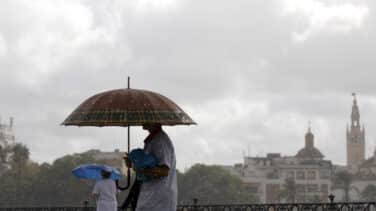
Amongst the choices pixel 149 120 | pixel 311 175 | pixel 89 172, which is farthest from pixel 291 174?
pixel 149 120

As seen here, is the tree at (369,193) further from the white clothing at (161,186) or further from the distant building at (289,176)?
the white clothing at (161,186)

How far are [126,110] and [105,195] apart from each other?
4.50m

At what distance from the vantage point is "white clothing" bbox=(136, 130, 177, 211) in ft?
39.7

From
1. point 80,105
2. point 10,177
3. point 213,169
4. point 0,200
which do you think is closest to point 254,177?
point 213,169

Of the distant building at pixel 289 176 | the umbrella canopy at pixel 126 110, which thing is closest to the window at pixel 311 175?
the distant building at pixel 289 176

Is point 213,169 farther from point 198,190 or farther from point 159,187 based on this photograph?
point 159,187

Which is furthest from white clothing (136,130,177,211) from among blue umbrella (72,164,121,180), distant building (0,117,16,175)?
distant building (0,117,16,175)

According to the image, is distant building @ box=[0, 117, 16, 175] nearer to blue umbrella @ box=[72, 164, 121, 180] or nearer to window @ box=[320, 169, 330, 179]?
window @ box=[320, 169, 330, 179]

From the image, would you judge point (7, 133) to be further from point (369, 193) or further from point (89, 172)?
point (89, 172)

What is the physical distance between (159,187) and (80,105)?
1.65 metres

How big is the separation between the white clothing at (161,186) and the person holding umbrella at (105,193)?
512 cm

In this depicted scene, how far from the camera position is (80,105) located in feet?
43.7

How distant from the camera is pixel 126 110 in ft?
42.9

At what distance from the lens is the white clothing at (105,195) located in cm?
1736
